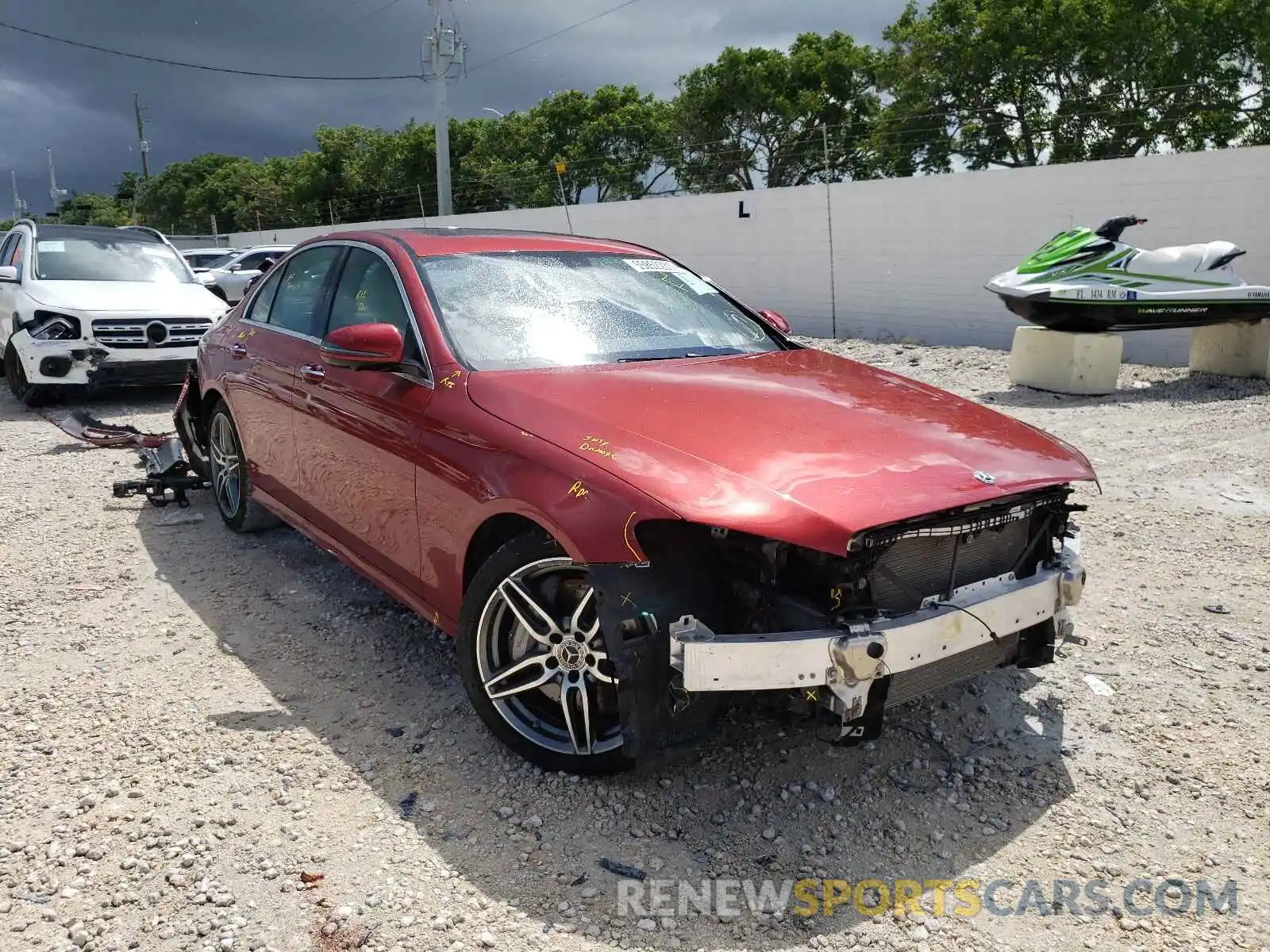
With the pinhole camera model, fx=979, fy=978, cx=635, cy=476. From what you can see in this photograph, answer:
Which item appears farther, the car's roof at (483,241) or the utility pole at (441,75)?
the utility pole at (441,75)

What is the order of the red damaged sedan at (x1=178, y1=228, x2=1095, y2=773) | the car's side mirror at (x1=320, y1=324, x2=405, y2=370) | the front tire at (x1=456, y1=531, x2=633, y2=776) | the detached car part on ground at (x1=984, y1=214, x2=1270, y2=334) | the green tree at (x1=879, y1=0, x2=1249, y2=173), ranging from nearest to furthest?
the red damaged sedan at (x1=178, y1=228, x2=1095, y2=773), the front tire at (x1=456, y1=531, x2=633, y2=776), the car's side mirror at (x1=320, y1=324, x2=405, y2=370), the detached car part on ground at (x1=984, y1=214, x2=1270, y2=334), the green tree at (x1=879, y1=0, x2=1249, y2=173)

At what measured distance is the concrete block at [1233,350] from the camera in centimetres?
948

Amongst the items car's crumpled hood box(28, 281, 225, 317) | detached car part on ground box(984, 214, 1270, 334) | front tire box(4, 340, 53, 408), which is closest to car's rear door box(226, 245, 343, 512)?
car's crumpled hood box(28, 281, 225, 317)

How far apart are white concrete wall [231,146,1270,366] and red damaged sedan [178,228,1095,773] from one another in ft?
31.4

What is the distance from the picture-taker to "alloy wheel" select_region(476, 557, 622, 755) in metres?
2.79

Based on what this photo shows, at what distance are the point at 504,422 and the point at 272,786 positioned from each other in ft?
4.27

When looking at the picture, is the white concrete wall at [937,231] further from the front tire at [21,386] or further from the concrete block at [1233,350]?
the front tire at [21,386]

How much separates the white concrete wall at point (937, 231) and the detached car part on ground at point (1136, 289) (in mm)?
1912

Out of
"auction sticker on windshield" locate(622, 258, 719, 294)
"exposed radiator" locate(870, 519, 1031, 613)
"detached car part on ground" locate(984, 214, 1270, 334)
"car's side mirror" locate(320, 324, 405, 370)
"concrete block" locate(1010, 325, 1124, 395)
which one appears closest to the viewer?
"exposed radiator" locate(870, 519, 1031, 613)

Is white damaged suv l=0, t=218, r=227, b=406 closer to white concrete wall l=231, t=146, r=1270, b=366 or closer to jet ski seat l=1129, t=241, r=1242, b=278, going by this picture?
white concrete wall l=231, t=146, r=1270, b=366

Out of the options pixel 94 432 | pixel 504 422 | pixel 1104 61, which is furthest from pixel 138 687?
pixel 1104 61

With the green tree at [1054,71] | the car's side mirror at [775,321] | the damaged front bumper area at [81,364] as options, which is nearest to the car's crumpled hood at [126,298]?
the damaged front bumper area at [81,364]

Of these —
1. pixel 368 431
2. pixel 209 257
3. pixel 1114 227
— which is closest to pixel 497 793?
pixel 368 431

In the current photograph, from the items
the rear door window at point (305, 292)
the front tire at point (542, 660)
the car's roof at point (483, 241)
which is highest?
the car's roof at point (483, 241)
